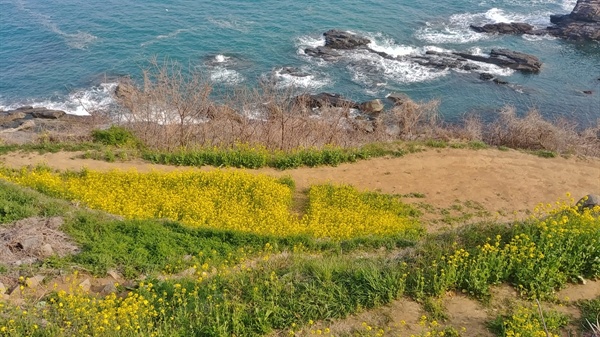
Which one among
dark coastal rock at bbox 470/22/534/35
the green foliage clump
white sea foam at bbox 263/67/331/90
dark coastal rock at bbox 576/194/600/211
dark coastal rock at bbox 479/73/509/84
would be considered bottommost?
white sea foam at bbox 263/67/331/90

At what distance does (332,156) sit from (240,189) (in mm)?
4673

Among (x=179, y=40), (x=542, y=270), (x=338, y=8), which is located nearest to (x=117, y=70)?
(x=179, y=40)

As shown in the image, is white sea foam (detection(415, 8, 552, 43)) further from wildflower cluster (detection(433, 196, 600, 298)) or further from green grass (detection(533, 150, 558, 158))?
wildflower cluster (detection(433, 196, 600, 298))

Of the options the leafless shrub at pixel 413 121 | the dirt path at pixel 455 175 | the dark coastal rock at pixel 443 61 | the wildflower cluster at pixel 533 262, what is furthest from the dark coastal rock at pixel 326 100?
the wildflower cluster at pixel 533 262

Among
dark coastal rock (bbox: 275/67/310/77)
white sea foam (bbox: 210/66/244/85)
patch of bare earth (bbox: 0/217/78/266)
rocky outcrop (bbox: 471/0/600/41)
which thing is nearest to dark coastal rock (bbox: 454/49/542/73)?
rocky outcrop (bbox: 471/0/600/41)

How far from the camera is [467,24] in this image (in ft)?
164

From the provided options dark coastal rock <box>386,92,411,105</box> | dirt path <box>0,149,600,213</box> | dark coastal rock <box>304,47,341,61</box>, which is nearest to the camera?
dirt path <box>0,149,600,213</box>

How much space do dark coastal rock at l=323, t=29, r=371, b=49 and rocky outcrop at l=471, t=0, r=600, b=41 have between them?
11.6m

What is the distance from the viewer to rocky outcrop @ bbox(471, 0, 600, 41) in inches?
1884

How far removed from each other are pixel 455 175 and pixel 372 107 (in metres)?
16.7

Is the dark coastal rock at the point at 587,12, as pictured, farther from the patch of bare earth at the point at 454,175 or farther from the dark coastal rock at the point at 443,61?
the patch of bare earth at the point at 454,175

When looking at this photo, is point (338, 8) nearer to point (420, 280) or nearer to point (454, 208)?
point (454, 208)

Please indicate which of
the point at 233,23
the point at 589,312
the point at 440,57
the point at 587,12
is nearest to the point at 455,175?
the point at 589,312

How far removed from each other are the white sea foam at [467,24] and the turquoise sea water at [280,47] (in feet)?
0.34
